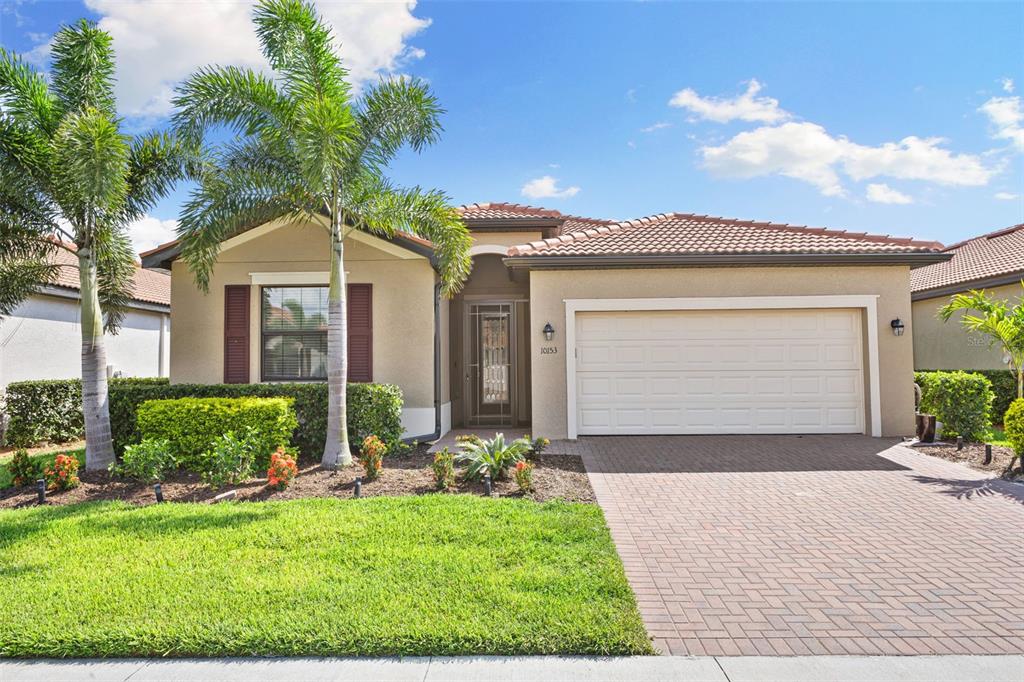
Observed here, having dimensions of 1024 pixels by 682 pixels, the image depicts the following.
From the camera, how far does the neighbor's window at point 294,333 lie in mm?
10352

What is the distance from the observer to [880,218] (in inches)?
664

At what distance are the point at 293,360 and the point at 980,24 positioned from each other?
48.2ft

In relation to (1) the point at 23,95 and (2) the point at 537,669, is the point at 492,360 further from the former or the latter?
(2) the point at 537,669

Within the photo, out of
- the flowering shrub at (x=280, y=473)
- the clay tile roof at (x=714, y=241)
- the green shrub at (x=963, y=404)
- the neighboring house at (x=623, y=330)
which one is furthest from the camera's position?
the neighboring house at (x=623, y=330)

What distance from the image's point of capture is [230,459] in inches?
272

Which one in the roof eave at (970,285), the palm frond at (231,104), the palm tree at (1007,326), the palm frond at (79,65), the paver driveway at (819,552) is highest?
the palm frond at (79,65)

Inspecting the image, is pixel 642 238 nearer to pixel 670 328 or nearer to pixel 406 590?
pixel 670 328

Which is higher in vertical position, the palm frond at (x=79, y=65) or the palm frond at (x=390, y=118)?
the palm frond at (x=79, y=65)

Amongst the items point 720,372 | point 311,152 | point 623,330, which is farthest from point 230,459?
point 720,372

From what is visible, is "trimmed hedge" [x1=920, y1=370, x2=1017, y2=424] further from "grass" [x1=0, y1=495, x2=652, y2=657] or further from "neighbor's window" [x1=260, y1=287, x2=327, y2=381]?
"neighbor's window" [x1=260, y1=287, x2=327, y2=381]

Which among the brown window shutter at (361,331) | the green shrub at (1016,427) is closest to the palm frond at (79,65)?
the brown window shutter at (361,331)

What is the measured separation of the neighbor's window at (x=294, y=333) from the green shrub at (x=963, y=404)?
11838 millimetres

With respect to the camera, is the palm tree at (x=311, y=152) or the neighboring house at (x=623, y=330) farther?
the neighboring house at (x=623, y=330)

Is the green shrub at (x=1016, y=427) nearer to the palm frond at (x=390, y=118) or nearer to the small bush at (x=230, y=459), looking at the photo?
the palm frond at (x=390, y=118)
